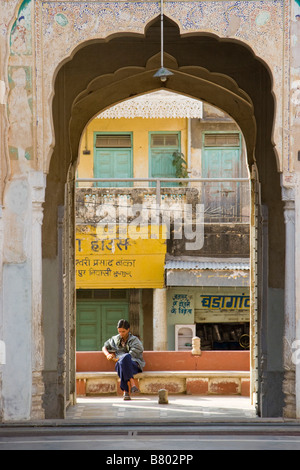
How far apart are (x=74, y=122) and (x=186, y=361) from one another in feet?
12.1

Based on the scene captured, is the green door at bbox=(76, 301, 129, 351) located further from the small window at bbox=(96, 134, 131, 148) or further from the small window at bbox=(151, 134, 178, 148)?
the small window at bbox=(151, 134, 178, 148)

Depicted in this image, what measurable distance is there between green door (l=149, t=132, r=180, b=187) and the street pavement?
9711 mm

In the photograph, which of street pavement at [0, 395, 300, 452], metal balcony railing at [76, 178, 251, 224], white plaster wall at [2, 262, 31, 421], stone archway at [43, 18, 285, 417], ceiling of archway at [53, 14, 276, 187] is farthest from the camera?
metal balcony railing at [76, 178, 251, 224]

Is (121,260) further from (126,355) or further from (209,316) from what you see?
(126,355)

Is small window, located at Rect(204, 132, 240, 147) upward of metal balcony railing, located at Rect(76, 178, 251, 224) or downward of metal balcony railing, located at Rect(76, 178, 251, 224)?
upward

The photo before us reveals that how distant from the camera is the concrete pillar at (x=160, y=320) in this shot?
1759 centimetres

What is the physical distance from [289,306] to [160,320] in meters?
9.27

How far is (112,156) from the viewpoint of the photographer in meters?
19.0

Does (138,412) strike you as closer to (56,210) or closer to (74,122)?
(56,210)

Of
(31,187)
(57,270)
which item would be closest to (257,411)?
(57,270)

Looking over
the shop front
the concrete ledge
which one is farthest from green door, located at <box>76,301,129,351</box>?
the concrete ledge

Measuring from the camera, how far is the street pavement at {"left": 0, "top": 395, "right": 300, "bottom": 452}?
24.1 feet

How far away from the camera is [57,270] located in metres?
9.37

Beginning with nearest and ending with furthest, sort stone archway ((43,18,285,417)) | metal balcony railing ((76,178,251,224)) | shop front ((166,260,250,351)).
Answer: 1. stone archway ((43,18,285,417))
2. metal balcony railing ((76,178,251,224))
3. shop front ((166,260,250,351))
